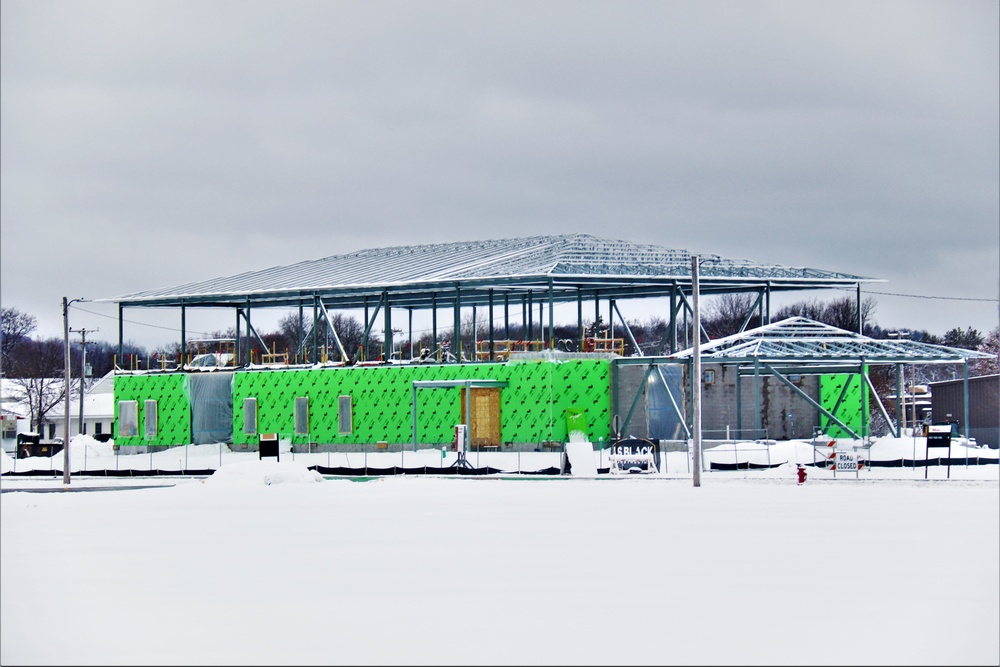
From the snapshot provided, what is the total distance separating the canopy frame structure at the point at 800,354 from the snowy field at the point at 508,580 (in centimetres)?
1996

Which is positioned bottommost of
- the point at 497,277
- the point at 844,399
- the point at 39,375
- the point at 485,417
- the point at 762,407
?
the point at 485,417

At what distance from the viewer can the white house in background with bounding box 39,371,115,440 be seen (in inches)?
4673

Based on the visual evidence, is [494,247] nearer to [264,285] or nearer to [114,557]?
[264,285]

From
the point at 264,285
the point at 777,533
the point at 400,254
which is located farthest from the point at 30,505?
the point at 400,254

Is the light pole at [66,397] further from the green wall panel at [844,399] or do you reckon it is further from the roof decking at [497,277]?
the green wall panel at [844,399]

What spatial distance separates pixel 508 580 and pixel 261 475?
84.8 feet

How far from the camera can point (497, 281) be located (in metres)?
64.9

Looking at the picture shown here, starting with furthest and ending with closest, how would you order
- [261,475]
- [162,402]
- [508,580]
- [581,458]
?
[162,402] < [581,458] < [261,475] < [508,580]

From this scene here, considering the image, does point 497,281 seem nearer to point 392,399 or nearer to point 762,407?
point 392,399

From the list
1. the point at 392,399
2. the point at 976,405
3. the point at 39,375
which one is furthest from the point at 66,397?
the point at 39,375

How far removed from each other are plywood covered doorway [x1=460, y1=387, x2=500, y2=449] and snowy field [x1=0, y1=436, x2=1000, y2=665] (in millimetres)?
26534

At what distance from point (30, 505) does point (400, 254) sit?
155 feet

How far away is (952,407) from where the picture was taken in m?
83.8

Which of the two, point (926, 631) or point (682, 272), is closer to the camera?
point (926, 631)
